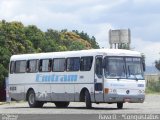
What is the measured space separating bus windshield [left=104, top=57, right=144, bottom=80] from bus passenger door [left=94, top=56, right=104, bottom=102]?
33 centimetres

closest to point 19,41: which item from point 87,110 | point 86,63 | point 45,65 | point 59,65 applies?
point 45,65

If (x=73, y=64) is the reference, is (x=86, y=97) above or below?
below

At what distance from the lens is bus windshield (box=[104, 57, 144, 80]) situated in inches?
1293

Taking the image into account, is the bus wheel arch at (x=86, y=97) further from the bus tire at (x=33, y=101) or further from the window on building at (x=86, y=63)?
the bus tire at (x=33, y=101)

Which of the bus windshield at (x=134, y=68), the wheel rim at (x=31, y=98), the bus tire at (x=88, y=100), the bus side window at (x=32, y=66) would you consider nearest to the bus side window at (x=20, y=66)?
the bus side window at (x=32, y=66)

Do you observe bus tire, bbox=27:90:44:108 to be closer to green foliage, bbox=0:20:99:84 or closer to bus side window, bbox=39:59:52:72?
bus side window, bbox=39:59:52:72

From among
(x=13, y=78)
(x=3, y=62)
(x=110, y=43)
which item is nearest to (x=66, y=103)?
(x=13, y=78)

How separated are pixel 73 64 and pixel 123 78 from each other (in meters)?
3.50

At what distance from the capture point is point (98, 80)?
33.0m

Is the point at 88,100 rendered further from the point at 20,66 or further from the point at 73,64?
the point at 20,66

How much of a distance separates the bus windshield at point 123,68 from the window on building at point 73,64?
2.38 meters

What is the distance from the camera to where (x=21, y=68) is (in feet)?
130

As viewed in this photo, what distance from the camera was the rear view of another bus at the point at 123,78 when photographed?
32625 millimetres

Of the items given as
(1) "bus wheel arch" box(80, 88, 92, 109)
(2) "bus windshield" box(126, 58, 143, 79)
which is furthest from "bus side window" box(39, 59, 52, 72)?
(2) "bus windshield" box(126, 58, 143, 79)
